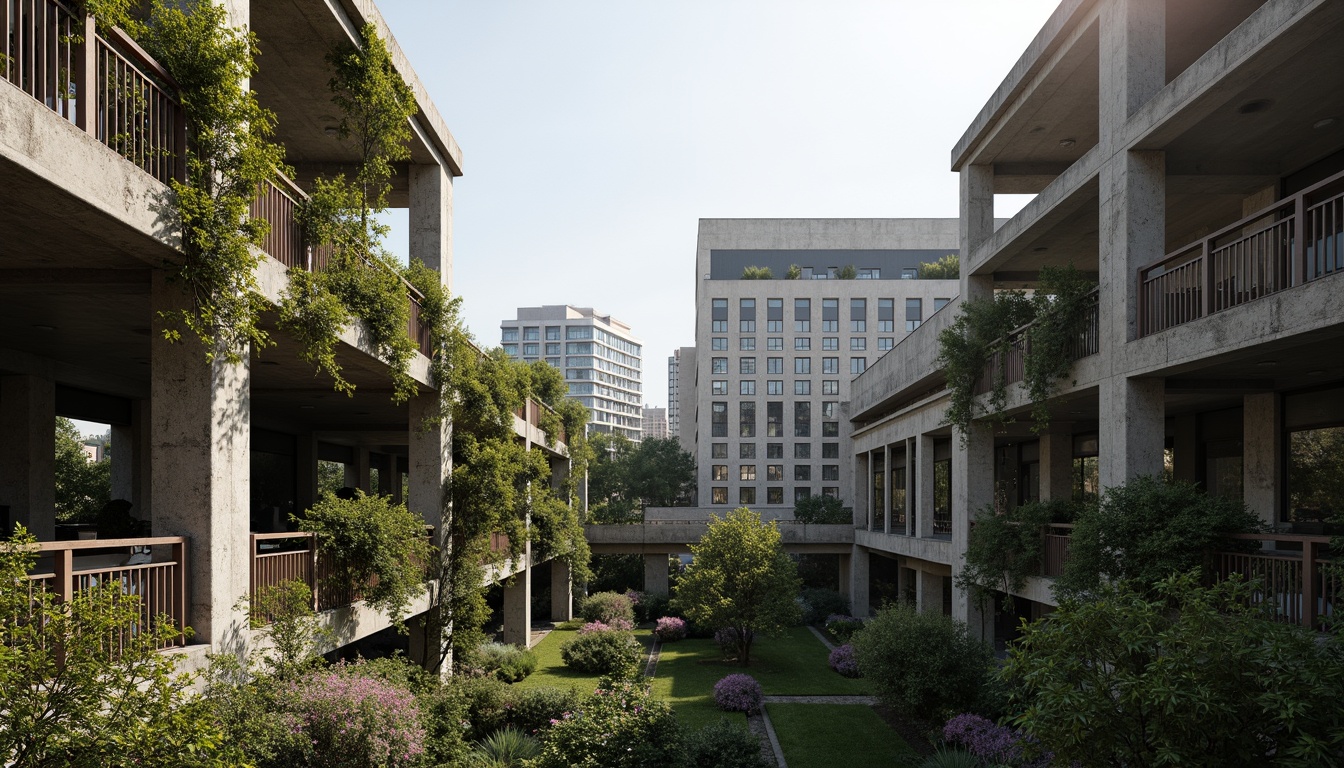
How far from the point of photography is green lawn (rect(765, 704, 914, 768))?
60.3 ft

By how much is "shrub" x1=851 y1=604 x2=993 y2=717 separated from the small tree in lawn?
9.25 metres

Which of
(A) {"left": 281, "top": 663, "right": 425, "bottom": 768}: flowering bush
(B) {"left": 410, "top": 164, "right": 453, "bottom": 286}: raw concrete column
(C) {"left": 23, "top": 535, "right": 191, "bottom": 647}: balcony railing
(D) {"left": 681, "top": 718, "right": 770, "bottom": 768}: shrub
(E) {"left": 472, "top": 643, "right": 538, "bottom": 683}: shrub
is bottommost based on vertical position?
(E) {"left": 472, "top": 643, "right": 538, "bottom": 683}: shrub

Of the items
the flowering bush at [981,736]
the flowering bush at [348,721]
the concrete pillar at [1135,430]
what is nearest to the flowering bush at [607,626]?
the flowering bush at [981,736]

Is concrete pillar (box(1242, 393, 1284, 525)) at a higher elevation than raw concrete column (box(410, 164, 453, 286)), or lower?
lower

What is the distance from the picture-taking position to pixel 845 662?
28.0m

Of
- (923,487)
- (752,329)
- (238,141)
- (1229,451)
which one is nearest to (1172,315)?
(1229,451)

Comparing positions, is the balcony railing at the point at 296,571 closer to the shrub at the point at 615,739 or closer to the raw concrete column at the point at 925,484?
the shrub at the point at 615,739

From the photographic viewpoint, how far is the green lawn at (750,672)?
2430cm

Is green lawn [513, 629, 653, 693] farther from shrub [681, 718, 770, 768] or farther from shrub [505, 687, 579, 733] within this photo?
shrub [681, 718, 770, 768]

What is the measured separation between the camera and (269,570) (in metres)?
10.8

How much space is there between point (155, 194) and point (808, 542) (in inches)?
1440

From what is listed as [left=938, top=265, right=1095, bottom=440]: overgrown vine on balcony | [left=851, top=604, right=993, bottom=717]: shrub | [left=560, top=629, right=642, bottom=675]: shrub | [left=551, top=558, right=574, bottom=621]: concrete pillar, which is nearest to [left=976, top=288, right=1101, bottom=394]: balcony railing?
[left=938, top=265, right=1095, bottom=440]: overgrown vine on balcony

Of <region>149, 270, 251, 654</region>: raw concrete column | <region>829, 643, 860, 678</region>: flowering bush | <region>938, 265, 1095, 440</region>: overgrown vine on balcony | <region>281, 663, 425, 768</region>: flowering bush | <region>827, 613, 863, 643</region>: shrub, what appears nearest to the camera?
<region>149, 270, 251, 654</region>: raw concrete column

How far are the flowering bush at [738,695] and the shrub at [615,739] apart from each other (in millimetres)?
9491
